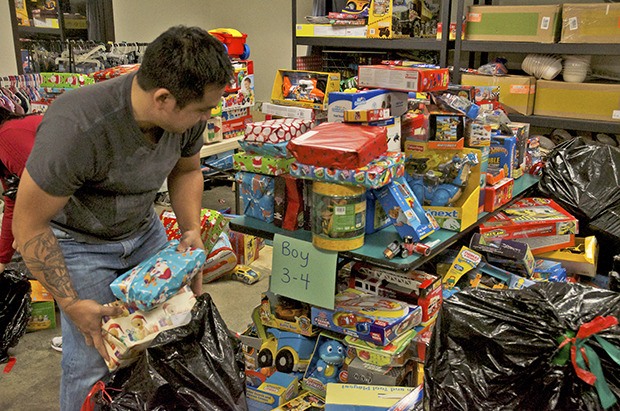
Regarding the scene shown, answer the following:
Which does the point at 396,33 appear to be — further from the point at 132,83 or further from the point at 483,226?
the point at 132,83

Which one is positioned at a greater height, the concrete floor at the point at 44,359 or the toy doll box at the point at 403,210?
the toy doll box at the point at 403,210

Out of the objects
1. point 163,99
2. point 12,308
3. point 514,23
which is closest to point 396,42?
point 514,23

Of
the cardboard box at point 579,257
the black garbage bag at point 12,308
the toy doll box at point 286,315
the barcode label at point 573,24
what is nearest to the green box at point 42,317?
the black garbage bag at point 12,308

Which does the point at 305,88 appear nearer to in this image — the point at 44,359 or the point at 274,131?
the point at 274,131

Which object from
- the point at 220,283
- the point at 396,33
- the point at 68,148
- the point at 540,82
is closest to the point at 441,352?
the point at 68,148

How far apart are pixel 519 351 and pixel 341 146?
849 millimetres

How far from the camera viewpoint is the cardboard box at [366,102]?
83.9 inches

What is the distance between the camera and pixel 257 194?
2.22m

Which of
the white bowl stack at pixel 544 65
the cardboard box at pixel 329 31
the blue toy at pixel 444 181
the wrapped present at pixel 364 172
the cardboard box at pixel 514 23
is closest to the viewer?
the wrapped present at pixel 364 172

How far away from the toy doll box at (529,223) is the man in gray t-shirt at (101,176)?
143 cm

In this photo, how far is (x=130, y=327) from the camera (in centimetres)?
158

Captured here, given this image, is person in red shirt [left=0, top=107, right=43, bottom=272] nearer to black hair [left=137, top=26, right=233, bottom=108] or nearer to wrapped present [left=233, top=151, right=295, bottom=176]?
wrapped present [left=233, top=151, right=295, bottom=176]

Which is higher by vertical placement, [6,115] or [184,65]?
[184,65]

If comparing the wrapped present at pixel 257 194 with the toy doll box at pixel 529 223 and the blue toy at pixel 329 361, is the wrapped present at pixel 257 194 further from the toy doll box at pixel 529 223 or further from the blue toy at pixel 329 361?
the toy doll box at pixel 529 223
